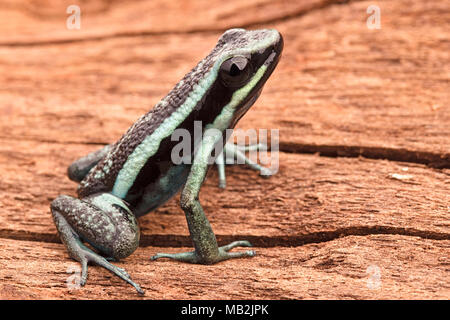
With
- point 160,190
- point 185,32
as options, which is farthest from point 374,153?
point 185,32

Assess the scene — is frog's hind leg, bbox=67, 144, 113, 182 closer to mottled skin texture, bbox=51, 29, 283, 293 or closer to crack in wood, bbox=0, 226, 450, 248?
mottled skin texture, bbox=51, 29, 283, 293

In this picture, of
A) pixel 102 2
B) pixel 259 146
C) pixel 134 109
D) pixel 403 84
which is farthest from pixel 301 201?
pixel 102 2

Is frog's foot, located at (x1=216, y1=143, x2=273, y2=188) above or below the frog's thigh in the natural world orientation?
above

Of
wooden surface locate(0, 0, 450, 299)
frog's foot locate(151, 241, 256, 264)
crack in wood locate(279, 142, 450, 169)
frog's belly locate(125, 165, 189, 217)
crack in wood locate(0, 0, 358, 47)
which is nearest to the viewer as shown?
wooden surface locate(0, 0, 450, 299)

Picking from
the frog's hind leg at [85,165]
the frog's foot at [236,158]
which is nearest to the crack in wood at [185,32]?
the frog's foot at [236,158]

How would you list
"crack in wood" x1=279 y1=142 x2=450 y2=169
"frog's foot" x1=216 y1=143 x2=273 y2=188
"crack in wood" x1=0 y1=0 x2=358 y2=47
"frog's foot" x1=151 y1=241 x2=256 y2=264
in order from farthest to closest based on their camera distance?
"crack in wood" x1=0 y1=0 x2=358 y2=47, "frog's foot" x1=216 y1=143 x2=273 y2=188, "crack in wood" x1=279 y1=142 x2=450 y2=169, "frog's foot" x1=151 y1=241 x2=256 y2=264

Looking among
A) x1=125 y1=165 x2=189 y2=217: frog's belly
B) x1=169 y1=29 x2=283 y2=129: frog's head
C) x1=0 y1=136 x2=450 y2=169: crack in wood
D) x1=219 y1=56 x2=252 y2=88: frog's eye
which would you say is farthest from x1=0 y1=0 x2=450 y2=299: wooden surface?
x1=219 y1=56 x2=252 y2=88: frog's eye

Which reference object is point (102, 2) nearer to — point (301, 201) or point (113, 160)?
point (113, 160)
